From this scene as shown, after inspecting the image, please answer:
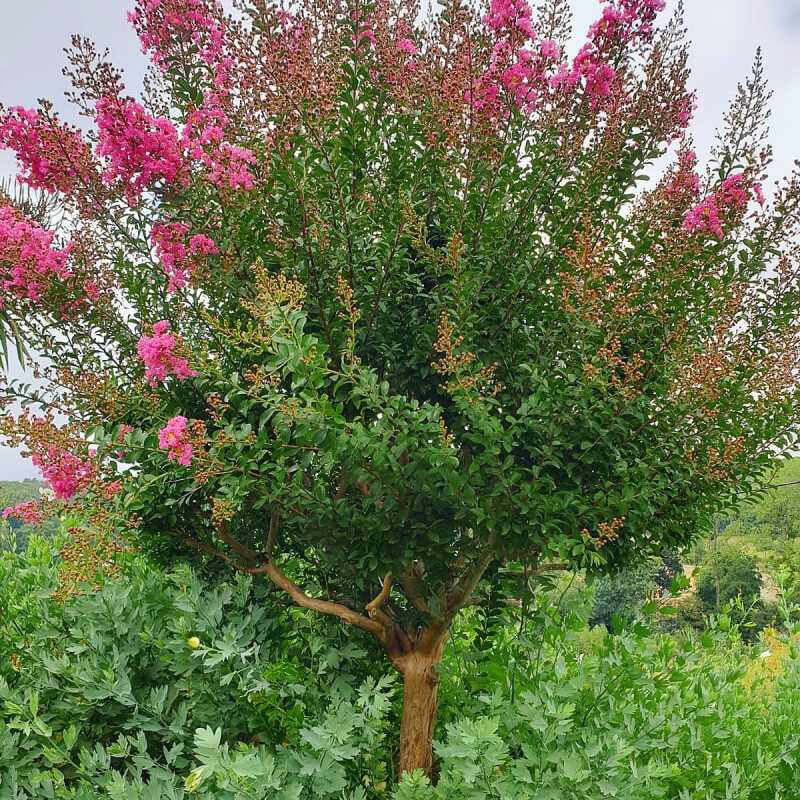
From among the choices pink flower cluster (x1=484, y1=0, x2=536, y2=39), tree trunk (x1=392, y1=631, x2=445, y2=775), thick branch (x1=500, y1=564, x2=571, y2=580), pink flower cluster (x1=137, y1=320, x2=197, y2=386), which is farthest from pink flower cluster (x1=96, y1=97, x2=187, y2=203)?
tree trunk (x1=392, y1=631, x2=445, y2=775)

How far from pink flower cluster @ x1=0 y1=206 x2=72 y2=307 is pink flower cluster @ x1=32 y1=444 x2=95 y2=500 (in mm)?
785

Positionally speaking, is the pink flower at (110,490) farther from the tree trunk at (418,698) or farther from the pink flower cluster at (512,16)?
the pink flower cluster at (512,16)

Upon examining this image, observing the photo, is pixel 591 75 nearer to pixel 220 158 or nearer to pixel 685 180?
pixel 685 180

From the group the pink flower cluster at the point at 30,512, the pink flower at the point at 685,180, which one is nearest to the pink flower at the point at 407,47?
the pink flower at the point at 685,180

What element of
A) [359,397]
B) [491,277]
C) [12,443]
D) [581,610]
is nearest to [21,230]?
[12,443]

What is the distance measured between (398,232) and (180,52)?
1.80 meters

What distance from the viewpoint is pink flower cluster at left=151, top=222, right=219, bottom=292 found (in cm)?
330

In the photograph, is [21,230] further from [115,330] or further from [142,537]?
[142,537]

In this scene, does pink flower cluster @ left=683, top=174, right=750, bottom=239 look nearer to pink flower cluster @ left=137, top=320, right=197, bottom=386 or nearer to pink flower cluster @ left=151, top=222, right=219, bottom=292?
pink flower cluster @ left=151, top=222, right=219, bottom=292

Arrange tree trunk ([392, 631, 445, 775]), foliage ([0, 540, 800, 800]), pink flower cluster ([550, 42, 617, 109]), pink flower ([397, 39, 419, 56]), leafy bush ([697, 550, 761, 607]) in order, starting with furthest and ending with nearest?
leafy bush ([697, 550, 761, 607]) < tree trunk ([392, 631, 445, 775]) < pink flower ([397, 39, 419, 56]) < pink flower cluster ([550, 42, 617, 109]) < foliage ([0, 540, 800, 800])

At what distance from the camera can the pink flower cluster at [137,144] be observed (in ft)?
10.3

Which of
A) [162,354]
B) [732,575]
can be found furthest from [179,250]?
[732,575]

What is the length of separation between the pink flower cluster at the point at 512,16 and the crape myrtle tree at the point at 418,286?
0.03 ft

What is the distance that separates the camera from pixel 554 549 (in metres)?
3.07
